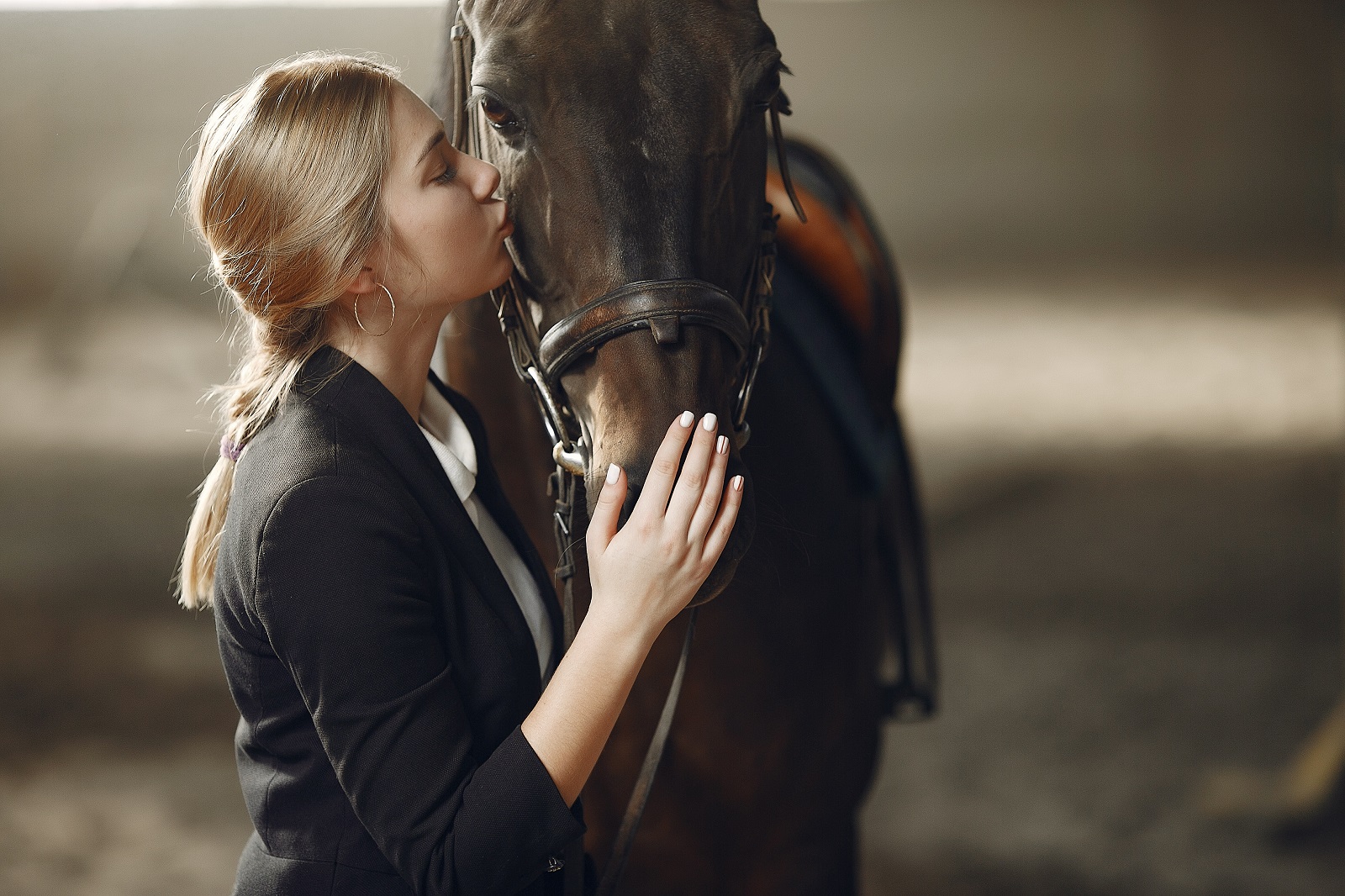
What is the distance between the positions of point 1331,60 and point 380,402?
16.7 feet

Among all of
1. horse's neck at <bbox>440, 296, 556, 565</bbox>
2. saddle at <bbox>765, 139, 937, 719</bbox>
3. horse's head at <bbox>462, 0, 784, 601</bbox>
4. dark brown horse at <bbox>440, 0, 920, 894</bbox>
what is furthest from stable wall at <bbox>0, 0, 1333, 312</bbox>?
horse's head at <bbox>462, 0, 784, 601</bbox>

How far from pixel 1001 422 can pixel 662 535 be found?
4032mm

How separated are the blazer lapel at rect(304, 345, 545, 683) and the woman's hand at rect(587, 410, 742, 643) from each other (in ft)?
0.31

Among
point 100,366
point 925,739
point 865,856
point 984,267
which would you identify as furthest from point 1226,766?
point 100,366

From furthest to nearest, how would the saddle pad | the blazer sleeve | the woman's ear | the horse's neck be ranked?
1. the saddle pad
2. the horse's neck
3. the woman's ear
4. the blazer sleeve

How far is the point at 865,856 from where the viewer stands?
257 cm

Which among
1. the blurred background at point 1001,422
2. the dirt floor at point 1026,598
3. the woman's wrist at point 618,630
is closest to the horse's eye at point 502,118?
the woman's wrist at point 618,630

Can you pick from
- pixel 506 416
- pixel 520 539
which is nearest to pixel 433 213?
pixel 520 539

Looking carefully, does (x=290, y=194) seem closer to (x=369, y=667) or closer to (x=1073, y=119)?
(x=369, y=667)

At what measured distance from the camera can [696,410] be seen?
0.71 m

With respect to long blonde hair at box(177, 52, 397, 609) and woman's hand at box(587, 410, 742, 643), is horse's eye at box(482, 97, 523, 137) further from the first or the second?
woman's hand at box(587, 410, 742, 643)

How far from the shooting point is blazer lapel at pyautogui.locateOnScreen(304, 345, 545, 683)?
69 cm

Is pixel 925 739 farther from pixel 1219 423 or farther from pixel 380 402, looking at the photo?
pixel 380 402

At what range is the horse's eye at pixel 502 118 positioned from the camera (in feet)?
2.63
